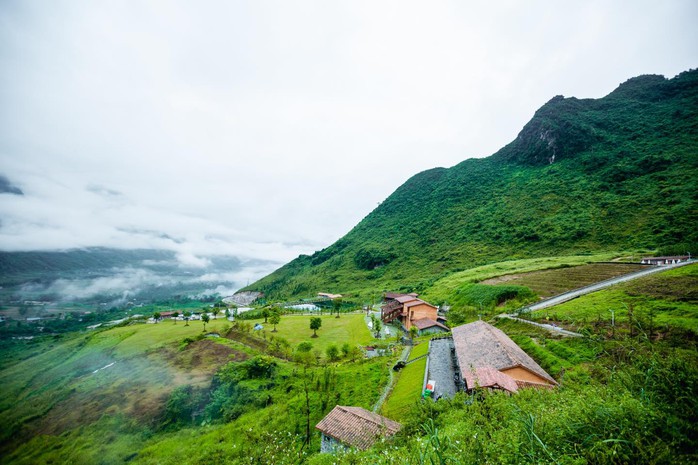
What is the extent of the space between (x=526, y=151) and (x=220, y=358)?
169097 millimetres

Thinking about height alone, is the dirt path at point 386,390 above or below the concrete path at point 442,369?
below

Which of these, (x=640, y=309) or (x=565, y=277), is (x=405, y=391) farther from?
(x=565, y=277)

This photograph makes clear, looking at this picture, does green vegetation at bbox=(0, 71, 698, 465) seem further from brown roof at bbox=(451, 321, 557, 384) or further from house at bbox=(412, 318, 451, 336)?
house at bbox=(412, 318, 451, 336)

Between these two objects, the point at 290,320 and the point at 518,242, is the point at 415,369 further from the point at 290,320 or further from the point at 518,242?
the point at 518,242

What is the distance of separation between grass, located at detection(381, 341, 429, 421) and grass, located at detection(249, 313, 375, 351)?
15.0 m

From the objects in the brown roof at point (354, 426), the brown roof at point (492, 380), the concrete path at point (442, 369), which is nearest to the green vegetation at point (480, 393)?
the concrete path at point (442, 369)

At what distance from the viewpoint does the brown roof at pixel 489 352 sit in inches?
832

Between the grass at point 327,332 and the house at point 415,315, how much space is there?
6.97 meters

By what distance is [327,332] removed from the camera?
176 ft

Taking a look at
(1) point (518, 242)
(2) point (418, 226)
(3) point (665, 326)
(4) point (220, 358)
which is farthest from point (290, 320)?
(2) point (418, 226)

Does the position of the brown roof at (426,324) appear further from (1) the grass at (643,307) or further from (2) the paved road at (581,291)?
(1) the grass at (643,307)

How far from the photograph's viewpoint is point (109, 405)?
3250cm

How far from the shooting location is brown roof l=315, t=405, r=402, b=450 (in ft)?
54.0

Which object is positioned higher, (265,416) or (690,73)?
(690,73)
